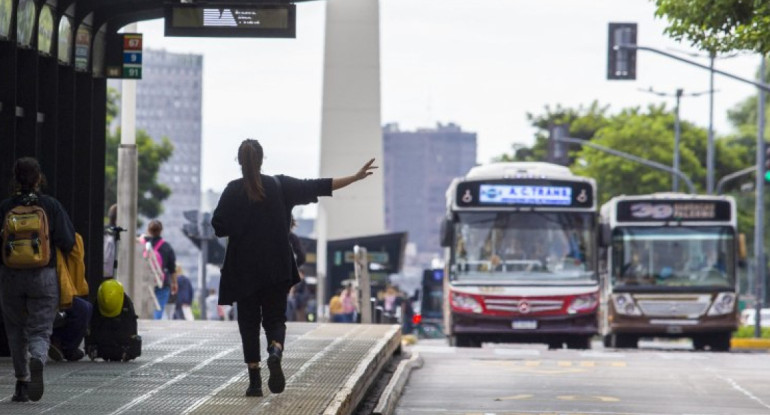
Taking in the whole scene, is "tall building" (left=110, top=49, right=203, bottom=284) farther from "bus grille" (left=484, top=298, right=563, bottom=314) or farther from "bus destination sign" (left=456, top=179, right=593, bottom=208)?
"bus grille" (left=484, top=298, right=563, bottom=314)

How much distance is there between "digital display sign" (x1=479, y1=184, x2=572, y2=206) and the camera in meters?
30.3

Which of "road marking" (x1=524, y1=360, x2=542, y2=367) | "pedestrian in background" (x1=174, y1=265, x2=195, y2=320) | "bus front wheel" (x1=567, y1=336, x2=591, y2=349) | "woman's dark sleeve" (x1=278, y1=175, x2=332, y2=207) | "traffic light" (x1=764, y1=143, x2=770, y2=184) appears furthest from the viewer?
"traffic light" (x1=764, y1=143, x2=770, y2=184)

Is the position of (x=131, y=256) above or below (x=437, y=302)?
above

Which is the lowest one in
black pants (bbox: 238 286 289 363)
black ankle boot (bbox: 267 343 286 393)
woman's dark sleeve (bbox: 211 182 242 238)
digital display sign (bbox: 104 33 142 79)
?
black ankle boot (bbox: 267 343 286 393)

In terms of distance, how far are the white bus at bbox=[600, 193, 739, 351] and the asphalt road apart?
327 inches

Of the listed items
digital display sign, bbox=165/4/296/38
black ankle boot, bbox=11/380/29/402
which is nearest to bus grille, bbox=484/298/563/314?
digital display sign, bbox=165/4/296/38

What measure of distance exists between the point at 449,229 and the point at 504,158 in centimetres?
6918

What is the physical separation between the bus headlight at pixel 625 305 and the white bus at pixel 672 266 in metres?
0.02

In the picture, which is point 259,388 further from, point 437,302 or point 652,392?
point 437,302

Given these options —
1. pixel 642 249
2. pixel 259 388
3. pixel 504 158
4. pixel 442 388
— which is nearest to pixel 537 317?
pixel 642 249

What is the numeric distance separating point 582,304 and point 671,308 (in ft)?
11.9

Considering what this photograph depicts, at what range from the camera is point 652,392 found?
17.4 meters

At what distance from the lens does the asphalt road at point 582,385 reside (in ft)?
50.9

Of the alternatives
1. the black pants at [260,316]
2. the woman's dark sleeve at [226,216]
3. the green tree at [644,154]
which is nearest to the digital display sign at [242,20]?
the woman's dark sleeve at [226,216]
